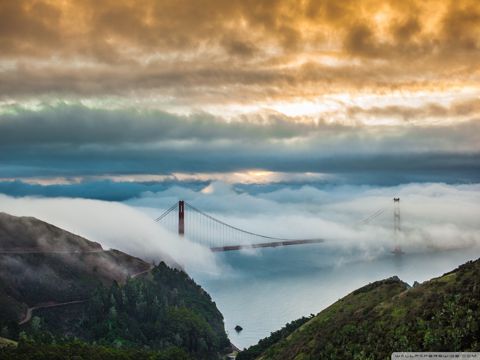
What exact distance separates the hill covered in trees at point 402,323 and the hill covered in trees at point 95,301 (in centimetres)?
2574

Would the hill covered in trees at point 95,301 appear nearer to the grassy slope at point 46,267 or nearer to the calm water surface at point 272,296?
the grassy slope at point 46,267

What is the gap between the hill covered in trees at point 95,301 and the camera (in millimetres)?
89688

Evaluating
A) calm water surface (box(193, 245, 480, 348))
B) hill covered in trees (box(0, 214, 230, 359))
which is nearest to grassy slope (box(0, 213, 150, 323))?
hill covered in trees (box(0, 214, 230, 359))

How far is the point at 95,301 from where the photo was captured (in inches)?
4277

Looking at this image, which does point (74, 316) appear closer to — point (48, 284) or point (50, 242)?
point (48, 284)

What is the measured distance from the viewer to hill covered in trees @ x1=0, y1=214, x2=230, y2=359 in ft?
294

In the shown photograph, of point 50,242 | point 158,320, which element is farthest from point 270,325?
point 50,242

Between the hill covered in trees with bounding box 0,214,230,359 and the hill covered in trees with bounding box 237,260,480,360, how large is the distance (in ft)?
84.5

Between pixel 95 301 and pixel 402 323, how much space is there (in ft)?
266

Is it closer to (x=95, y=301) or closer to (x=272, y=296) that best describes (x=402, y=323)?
(x=95, y=301)

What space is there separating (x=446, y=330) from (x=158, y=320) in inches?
3161

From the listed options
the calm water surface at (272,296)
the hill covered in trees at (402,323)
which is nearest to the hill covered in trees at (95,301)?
the calm water surface at (272,296)

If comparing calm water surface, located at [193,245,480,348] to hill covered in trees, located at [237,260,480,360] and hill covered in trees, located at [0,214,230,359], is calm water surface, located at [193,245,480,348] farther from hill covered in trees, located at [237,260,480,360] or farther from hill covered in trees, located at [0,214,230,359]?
hill covered in trees, located at [237,260,480,360]

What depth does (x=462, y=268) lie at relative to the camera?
43.5m
